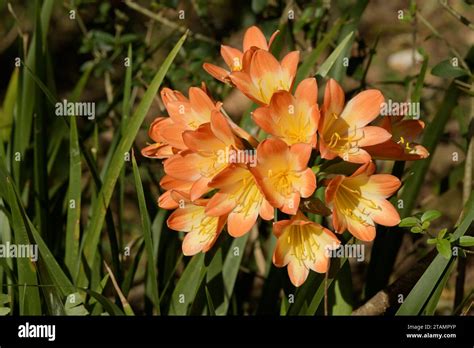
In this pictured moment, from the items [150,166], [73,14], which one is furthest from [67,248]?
[73,14]

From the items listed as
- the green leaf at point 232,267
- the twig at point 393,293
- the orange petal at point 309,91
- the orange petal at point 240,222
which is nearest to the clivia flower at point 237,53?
the orange petal at point 309,91

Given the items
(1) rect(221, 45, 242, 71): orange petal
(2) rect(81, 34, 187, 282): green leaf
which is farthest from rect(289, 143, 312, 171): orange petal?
(2) rect(81, 34, 187, 282): green leaf

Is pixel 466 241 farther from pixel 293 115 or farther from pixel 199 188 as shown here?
pixel 199 188

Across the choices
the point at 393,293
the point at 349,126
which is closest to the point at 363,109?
the point at 349,126

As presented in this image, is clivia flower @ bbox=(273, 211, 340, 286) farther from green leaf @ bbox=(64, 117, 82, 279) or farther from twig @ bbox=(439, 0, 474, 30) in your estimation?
twig @ bbox=(439, 0, 474, 30)

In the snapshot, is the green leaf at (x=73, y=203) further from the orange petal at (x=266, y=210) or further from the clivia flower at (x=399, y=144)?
the clivia flower at (x=399, y=144)

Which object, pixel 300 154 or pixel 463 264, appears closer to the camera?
pixel 300 154
